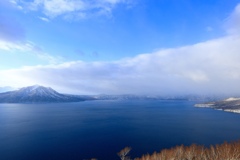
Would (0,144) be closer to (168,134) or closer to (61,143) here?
(61,143)

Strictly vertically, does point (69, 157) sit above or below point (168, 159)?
below

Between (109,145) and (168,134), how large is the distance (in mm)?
24924

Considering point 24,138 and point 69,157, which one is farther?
point 24,138

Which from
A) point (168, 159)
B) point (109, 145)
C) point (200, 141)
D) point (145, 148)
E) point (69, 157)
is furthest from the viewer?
point (200, 141)

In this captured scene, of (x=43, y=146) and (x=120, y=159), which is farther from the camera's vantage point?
(x=43, y=146)

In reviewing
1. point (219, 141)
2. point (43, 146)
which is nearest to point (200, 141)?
point (219, 141)

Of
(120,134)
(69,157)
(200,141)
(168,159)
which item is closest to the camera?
(168,159)

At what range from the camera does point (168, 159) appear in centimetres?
3120

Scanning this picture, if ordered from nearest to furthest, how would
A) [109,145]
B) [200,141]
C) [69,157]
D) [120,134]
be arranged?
[69,157] → [109,145] → [200,141] → [120,134]

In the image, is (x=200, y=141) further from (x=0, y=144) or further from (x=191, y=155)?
(x=0, y=144)

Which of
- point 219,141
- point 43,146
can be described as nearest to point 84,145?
point 43,146

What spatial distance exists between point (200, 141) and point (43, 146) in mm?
46352

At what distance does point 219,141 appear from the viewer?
56.6m

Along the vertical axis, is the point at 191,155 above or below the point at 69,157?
above
